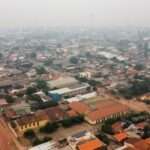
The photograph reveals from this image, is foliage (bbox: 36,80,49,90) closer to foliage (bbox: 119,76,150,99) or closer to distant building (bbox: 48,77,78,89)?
distant building (bbox: 48,77,78,89)

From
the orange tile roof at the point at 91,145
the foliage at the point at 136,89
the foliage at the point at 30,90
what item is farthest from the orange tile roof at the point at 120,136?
the foliage at the point at 30,90

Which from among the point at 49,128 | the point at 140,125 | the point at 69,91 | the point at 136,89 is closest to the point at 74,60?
the point at 69,91

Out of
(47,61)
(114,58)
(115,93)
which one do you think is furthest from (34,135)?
(114,58)

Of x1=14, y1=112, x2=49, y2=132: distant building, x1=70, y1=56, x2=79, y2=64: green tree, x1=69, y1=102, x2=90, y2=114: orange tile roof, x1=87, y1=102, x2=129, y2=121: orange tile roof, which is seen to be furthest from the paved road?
x1=70, y1=56, x2=79, y2=64: green tree

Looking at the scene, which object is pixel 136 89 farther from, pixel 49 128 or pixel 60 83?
pixel 49 128

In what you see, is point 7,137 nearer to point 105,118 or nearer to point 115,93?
point 105,118
